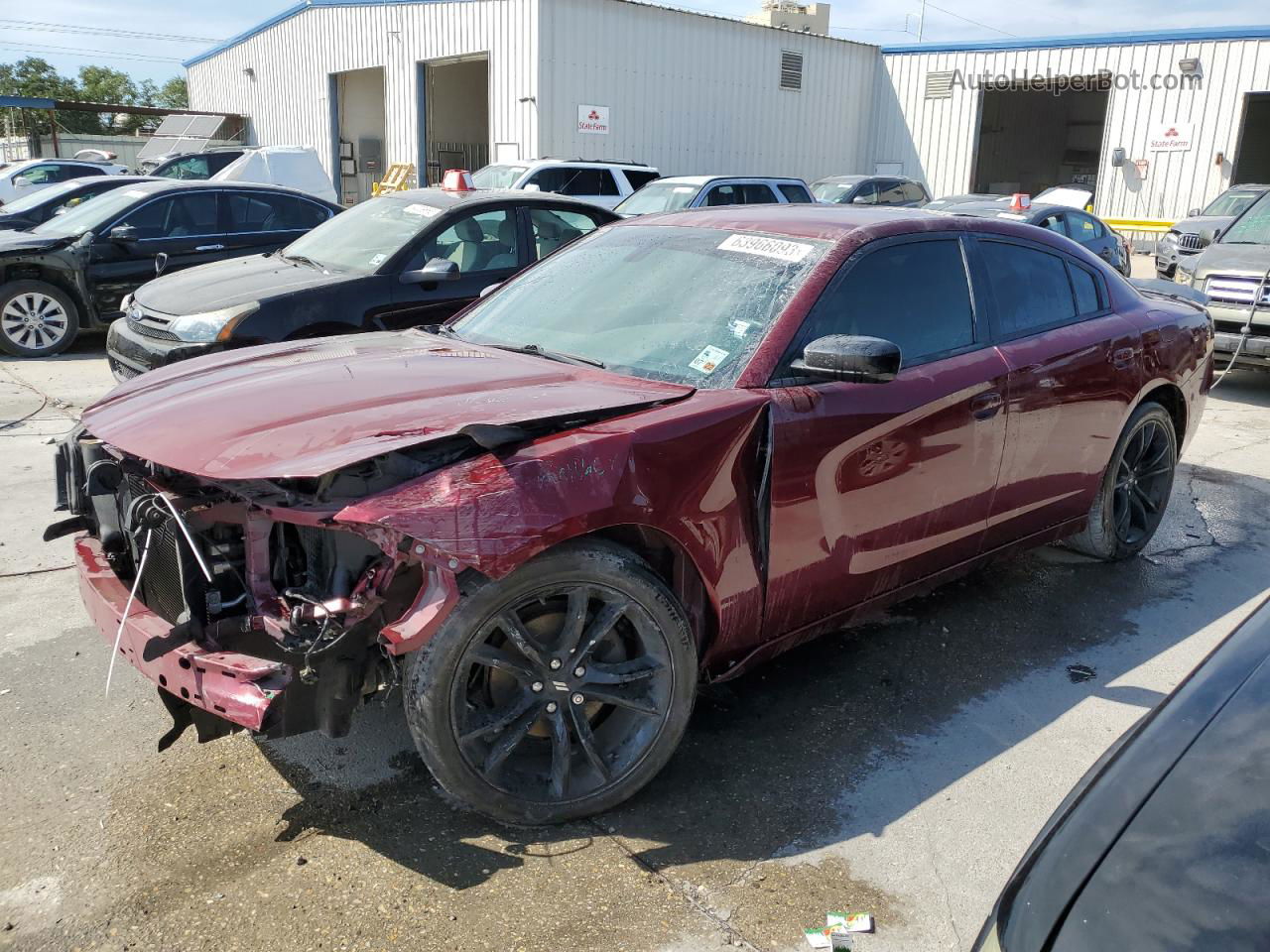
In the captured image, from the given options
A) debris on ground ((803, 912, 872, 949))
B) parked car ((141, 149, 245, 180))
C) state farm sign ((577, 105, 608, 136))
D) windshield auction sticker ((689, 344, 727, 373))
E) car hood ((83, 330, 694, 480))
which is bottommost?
debris on ground ((803, 912, 872, 949))

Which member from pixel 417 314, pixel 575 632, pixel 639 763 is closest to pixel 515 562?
pixel 575 632

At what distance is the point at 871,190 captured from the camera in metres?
17.4

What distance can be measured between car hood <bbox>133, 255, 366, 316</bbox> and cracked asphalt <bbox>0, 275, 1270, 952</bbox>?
2719mm

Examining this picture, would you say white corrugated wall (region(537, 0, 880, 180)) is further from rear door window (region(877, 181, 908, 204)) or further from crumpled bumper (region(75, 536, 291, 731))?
crumpled bumper (region(75, 536, 291, 731))

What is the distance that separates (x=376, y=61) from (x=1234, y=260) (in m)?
21.2

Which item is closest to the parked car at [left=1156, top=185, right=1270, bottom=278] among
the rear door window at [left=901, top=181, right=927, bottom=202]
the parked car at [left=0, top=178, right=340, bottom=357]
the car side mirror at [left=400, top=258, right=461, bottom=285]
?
the rear door window at [left=901, top=181, right=927, bottom=202]

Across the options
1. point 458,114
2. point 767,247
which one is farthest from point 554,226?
point 458,114

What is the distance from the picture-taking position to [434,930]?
8.43ft

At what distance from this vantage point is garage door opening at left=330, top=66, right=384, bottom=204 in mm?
27844

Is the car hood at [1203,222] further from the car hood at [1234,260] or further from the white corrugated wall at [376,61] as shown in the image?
the white corrugated wall at [376,61]

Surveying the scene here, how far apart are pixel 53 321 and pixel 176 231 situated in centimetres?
146

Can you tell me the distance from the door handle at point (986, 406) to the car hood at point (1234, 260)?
701cm

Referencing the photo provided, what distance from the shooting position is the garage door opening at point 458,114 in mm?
27484

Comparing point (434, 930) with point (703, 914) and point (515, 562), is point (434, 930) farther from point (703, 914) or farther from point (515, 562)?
point (515, 562)
